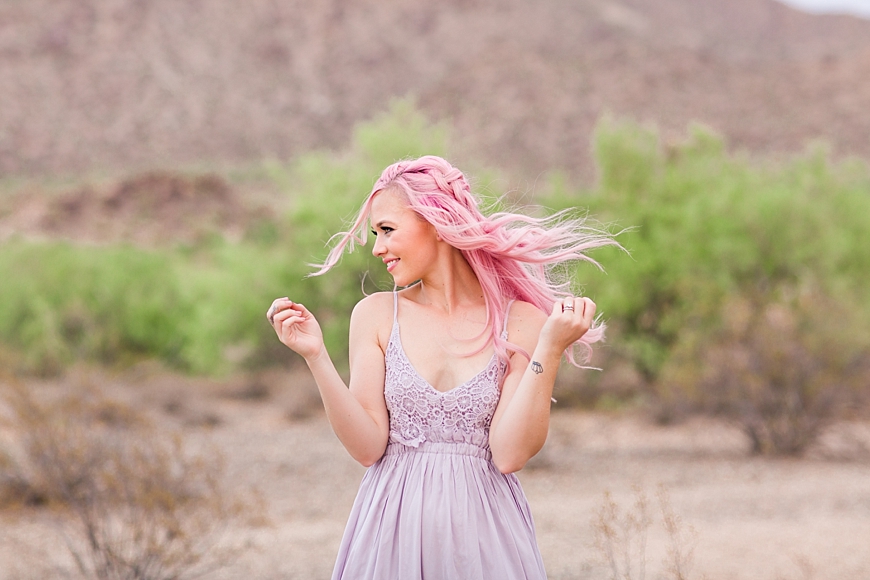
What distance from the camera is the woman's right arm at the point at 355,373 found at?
7.93 feet

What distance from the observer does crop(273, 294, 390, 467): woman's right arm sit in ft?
7.93

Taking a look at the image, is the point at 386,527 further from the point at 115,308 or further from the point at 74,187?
the point at 74,187

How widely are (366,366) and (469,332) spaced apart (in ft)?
0.95

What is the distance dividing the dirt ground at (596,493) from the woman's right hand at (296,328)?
8.00 ft

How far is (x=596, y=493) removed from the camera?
1020cm

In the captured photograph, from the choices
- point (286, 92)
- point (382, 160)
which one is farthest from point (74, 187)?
point (382, 160)

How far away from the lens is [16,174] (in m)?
51.4

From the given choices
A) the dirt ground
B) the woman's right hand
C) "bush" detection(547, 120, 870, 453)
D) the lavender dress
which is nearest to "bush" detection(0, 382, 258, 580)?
the dirt ground

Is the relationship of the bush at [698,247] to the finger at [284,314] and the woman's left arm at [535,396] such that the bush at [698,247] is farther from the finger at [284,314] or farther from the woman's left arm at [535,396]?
the finger at [284,314]

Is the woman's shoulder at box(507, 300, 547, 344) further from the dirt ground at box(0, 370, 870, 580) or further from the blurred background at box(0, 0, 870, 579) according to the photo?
the dirt ground at box(0, 370, 870, 580)

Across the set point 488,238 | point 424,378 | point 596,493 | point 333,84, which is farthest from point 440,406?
point 333,84

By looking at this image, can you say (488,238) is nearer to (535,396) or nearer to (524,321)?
(524,321)

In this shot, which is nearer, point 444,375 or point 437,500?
point 437,500

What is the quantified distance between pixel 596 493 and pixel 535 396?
8207 millimetres
